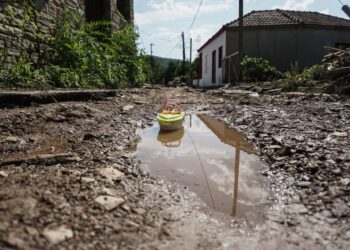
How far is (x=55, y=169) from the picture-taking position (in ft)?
7.00

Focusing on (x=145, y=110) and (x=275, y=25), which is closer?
(x=145, y=110)

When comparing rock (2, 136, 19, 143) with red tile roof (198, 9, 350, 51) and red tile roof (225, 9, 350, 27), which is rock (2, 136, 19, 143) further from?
red tile roof (225, 9, 350, 27)

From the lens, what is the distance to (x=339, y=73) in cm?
682

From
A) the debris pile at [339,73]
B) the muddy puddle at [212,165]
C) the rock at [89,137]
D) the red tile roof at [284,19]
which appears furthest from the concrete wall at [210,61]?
the rock at [89,137]

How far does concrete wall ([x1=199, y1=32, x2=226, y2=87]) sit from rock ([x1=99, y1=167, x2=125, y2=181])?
14.7 metres

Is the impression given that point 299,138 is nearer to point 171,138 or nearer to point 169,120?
point 171,138

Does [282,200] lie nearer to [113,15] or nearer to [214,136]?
[214,136]

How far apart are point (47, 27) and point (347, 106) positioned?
220 inches

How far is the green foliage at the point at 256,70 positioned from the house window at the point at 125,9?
5.23 m

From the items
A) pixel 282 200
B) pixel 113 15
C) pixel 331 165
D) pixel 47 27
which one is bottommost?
pixel 282 200

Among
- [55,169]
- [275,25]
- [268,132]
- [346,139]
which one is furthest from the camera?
[275,25]

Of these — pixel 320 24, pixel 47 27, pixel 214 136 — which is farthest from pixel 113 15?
pixel 320 24

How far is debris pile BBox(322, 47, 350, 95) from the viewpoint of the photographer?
6427 millimetres

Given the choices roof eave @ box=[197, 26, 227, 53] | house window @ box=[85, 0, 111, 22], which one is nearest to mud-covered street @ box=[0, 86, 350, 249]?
house window @ box=[85, 0, 111, 22]
